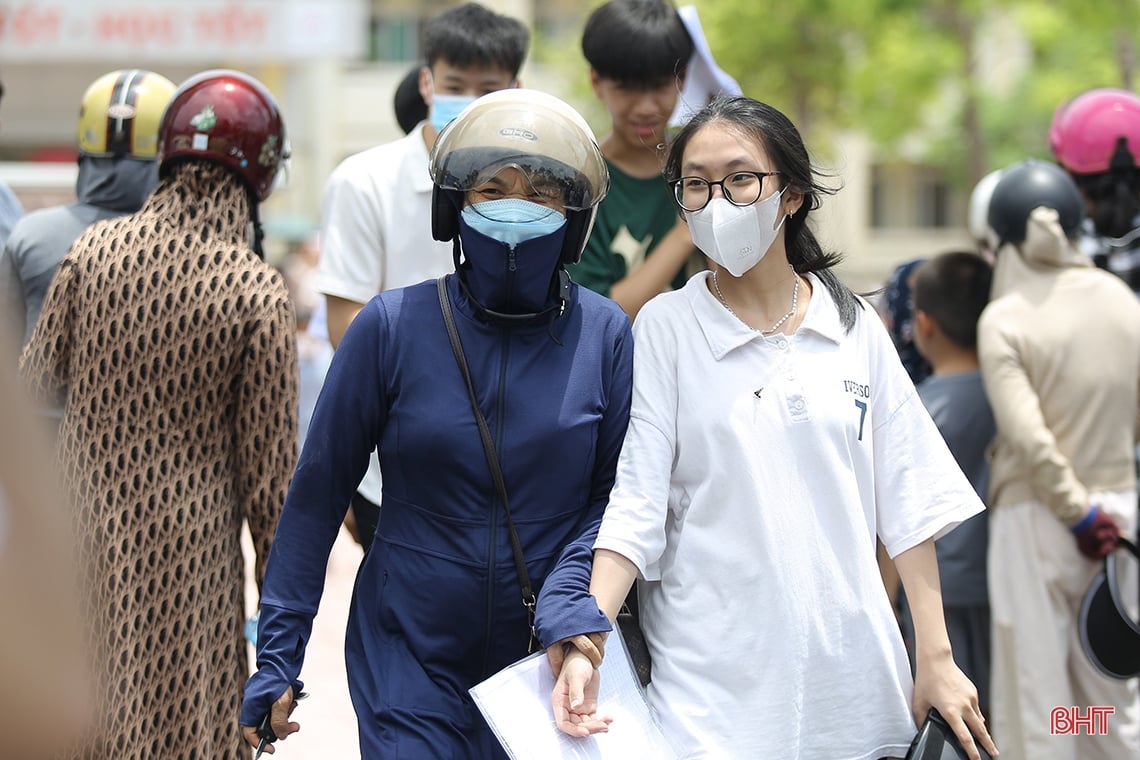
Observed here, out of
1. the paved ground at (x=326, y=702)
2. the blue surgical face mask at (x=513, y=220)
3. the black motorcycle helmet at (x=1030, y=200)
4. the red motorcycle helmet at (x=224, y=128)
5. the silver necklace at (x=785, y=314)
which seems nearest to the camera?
the blue surgical face mask at (x=513, y=220)

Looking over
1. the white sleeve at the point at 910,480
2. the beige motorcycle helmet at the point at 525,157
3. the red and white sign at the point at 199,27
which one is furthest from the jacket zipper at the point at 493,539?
the red and white sign at the point at 199,27

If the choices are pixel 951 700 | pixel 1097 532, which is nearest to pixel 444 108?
pixel 951 700

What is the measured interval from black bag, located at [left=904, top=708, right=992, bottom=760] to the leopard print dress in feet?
5.58

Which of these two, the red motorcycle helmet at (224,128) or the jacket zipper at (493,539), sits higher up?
the red motorcycle helmet at (224,128)

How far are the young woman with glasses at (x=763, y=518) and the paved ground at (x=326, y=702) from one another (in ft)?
7.07

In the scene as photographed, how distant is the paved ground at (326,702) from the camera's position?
6199mm

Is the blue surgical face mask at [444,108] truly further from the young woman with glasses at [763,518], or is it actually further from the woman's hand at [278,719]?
the woman's hand at [278,719]

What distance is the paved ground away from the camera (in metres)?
6.20

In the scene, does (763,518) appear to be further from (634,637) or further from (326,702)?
(326,702)

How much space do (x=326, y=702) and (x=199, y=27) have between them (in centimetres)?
1779

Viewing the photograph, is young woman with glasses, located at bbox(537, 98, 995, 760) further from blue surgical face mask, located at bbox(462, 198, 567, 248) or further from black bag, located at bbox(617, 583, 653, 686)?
blue surgical face mask, located at bbox(462, 198, 567, 248)

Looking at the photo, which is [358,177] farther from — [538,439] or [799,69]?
[799,69]

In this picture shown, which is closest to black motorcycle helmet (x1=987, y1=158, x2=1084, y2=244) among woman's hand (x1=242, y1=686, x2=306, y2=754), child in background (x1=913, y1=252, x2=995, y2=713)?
child in background (x1=913, y1=252, x2=995, y2=713)

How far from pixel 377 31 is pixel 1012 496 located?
3064 cm
